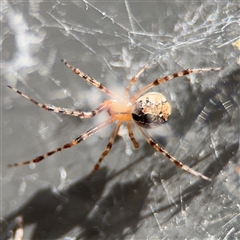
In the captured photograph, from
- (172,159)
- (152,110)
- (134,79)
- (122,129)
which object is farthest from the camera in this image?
(122,129)

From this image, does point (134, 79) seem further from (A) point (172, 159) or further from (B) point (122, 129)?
(A) point (172, 159)

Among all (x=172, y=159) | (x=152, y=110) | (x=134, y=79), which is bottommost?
(x=172, y=159)

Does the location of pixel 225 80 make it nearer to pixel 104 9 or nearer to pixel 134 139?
pixel 134 139

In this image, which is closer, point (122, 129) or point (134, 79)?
point (134, 79)

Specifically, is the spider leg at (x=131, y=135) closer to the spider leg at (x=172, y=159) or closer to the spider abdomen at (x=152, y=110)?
the spider leg at (x=172, y=159)

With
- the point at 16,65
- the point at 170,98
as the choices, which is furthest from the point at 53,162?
the point at 170,98

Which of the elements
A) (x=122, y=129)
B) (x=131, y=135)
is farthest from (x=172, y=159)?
(x=122, y=129)
